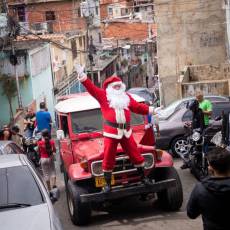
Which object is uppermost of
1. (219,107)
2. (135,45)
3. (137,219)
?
(219,107)

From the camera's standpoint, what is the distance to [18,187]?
7.32 metres

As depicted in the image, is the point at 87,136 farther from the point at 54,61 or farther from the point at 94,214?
the point at 54,61

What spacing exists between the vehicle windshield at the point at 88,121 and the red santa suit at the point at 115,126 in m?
0.81

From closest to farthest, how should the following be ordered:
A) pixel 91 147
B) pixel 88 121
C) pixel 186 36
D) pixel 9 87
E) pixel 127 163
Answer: pixel 127 163, pixel 91 147, pixel 88 121, pixel 9 87, pixel 186 36

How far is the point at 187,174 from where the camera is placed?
1336 centimetres

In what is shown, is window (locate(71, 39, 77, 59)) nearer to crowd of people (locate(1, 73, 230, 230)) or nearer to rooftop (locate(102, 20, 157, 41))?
rooftop (locate(102, 20, 157, 41))

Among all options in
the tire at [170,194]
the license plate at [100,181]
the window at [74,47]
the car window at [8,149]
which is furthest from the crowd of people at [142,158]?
the window at [74,47]

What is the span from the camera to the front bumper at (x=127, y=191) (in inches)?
376

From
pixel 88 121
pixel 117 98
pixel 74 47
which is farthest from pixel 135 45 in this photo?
pixel 117 98

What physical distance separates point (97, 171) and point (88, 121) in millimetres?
1525

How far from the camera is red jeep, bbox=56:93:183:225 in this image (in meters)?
9.75

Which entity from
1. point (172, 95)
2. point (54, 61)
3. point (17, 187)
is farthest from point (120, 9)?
point (17, 187)

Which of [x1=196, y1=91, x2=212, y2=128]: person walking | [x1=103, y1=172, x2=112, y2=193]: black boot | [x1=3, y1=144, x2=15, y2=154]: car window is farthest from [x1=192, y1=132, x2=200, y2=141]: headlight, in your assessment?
[x1=3, y1=144, x2=15, y2=154]: car window

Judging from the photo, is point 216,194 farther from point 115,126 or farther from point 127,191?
point 115,126
